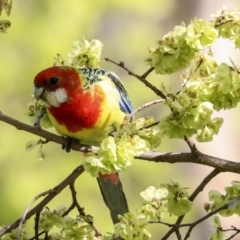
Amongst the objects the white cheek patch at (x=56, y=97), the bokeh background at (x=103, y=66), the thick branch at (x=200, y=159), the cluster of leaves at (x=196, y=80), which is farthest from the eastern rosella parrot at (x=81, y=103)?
the bokeh background at (x=103, y=66)

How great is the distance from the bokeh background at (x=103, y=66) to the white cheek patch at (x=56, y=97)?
178cm

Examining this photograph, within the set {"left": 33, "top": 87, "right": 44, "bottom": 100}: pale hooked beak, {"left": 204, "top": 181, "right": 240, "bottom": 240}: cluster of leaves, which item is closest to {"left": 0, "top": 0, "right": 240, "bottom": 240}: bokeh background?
{"left": 33, "top": 87, "right": 44, "bottom": 100}: pale hooked beak

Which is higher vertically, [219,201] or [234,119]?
[234,119]

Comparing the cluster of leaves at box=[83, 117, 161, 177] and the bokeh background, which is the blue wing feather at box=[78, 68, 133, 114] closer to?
the cluster of leaves at box=[83, 117, 161, 177]

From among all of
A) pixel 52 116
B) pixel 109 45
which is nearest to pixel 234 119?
pixel 109 45

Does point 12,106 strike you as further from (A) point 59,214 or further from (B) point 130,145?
(B) point 130,145

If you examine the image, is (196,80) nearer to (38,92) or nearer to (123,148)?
(123,148)

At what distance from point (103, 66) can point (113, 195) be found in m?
2.11

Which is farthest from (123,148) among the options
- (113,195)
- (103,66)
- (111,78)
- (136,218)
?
(103,66)

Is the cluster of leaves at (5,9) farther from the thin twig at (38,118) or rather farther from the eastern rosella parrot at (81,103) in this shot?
the eastern rosella parrot at (81,103)

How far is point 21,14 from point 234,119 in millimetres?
1402

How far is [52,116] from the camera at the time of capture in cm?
152

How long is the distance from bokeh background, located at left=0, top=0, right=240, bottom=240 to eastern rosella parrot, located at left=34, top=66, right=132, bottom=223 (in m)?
1.76

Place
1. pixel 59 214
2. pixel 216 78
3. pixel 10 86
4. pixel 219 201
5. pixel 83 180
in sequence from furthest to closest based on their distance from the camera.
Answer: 1. pixel 10 86
2. pixel 83 180
3. pixel 59 214
4. pixel 219 201
5. pixel 216 78
